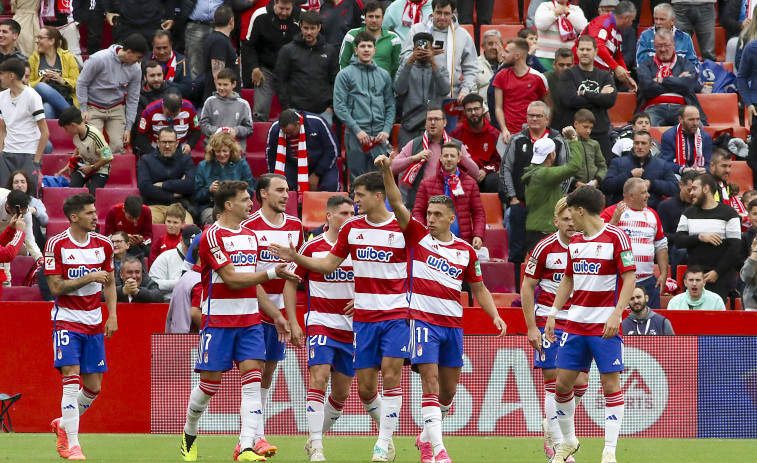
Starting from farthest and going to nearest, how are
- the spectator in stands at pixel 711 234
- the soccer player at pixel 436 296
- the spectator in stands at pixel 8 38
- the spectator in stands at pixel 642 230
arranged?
the spectator in stands at pixel 8 38
the spectator in stands at pixel 711 234
the spectator in stands at pixel 642 230
the soccer player at pixel 436 296

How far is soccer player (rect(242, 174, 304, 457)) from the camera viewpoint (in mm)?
11219

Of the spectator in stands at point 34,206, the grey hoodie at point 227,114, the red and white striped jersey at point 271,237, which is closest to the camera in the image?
the red and white striped jersey at point 271,237

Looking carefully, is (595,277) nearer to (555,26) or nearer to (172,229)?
(172,229)

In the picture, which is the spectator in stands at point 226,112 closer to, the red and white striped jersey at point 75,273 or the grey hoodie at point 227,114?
the grey hoodie at point 227,114

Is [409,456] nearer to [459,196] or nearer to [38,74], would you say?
[459,196]

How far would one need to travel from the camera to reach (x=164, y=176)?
16.8m

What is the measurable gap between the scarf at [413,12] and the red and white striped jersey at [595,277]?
895cm

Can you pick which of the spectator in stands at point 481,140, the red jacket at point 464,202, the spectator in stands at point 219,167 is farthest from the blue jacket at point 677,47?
the spectator in stands at point 219,167

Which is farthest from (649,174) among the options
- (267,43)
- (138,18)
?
(138,18)

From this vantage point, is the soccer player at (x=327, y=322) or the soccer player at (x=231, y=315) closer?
the soccer player at (x=231, y=315)

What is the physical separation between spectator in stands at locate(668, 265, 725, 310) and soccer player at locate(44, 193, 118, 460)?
709cm

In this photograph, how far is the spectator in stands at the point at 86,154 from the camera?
17.0 meters

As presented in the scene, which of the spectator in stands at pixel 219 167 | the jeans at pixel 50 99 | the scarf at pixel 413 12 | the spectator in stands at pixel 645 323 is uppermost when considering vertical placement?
the scarf at pixel 413 12

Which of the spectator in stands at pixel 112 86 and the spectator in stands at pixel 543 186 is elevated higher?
the spectator in stands at pixel 112 86
